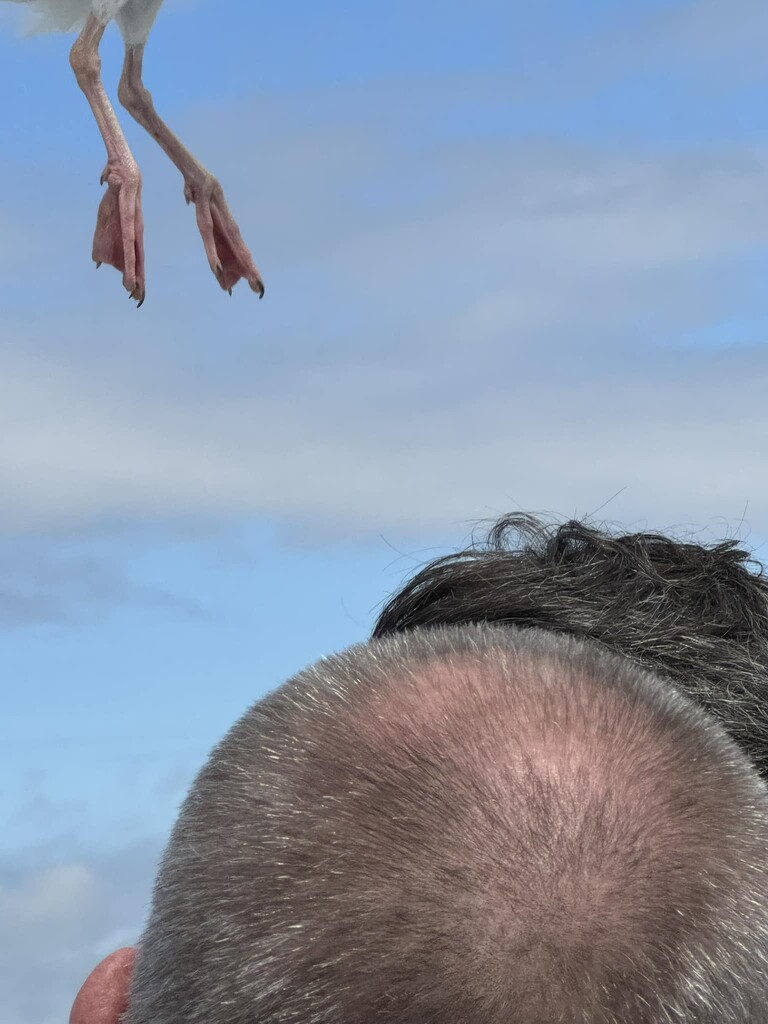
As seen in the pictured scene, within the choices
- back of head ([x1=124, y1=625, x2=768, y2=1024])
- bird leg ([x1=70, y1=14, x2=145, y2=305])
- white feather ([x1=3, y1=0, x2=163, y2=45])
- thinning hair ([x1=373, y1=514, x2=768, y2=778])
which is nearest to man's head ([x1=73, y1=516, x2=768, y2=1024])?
back of head ([x1=124, y1=625, x2=768, y2=1024])

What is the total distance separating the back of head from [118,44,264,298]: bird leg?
4.00 meters

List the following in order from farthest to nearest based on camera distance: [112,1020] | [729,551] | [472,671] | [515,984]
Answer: [729,551] < [112,1020] < [472,671] < [515,984]

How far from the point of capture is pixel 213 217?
16.6ft

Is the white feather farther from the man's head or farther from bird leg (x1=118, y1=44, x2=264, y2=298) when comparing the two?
the man's head

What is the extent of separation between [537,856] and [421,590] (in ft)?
2.18

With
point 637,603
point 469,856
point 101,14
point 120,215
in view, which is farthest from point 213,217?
point 469,856

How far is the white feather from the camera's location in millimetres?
5602

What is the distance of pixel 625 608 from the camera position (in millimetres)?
1382

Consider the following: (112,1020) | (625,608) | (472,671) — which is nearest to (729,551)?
(625,608)

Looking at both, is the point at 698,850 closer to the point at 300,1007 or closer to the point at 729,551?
the point at 300,1007

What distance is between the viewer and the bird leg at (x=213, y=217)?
4.83m

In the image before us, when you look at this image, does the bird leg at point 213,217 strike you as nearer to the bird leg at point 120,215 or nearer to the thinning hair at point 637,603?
the bird leg at point 120,215

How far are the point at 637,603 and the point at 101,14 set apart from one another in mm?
4927

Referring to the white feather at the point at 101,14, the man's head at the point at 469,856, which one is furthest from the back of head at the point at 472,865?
the white feather at the point at 101,14
